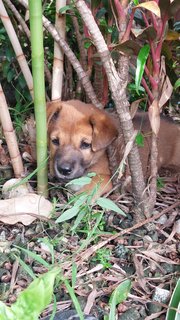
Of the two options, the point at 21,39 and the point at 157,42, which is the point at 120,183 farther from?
the point at 21,39

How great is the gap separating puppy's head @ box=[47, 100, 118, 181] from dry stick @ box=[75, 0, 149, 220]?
380 mm

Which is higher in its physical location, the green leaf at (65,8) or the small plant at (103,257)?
the green leaf at (65,8)

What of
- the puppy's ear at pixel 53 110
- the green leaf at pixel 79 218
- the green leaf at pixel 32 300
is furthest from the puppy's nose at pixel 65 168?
the green leaf at pixel 32 300

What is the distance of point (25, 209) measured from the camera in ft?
7.29

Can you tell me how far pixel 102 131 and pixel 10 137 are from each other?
0.47m

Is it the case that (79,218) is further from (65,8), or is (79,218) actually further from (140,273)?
(65,8)

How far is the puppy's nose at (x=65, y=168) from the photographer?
2.42 meters

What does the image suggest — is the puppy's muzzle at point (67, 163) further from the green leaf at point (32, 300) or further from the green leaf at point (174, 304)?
the green leaf at point (32, 300)

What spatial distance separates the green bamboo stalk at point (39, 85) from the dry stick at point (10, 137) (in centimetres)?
19

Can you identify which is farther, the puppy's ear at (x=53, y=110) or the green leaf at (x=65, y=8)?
the puppy's ear at (x=53, y=110)

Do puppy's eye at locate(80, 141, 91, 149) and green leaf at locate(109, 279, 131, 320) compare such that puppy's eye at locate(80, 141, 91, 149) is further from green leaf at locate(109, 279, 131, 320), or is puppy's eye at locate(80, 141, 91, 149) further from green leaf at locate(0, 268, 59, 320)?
green leaf at locate(0, 268, 59, 320)

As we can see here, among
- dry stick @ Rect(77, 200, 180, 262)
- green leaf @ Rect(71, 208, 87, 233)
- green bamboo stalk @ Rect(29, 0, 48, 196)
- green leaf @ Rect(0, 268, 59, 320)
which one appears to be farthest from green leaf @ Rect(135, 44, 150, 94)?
green leaf @ Rect(0, 268, 59, 320)

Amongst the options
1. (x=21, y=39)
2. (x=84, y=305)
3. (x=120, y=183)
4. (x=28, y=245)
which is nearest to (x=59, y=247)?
(x=28, y=245)

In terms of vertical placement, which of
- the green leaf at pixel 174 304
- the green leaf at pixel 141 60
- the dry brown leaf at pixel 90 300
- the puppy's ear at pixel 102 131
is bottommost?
A: the dry brown leaf at pixel 90 300
